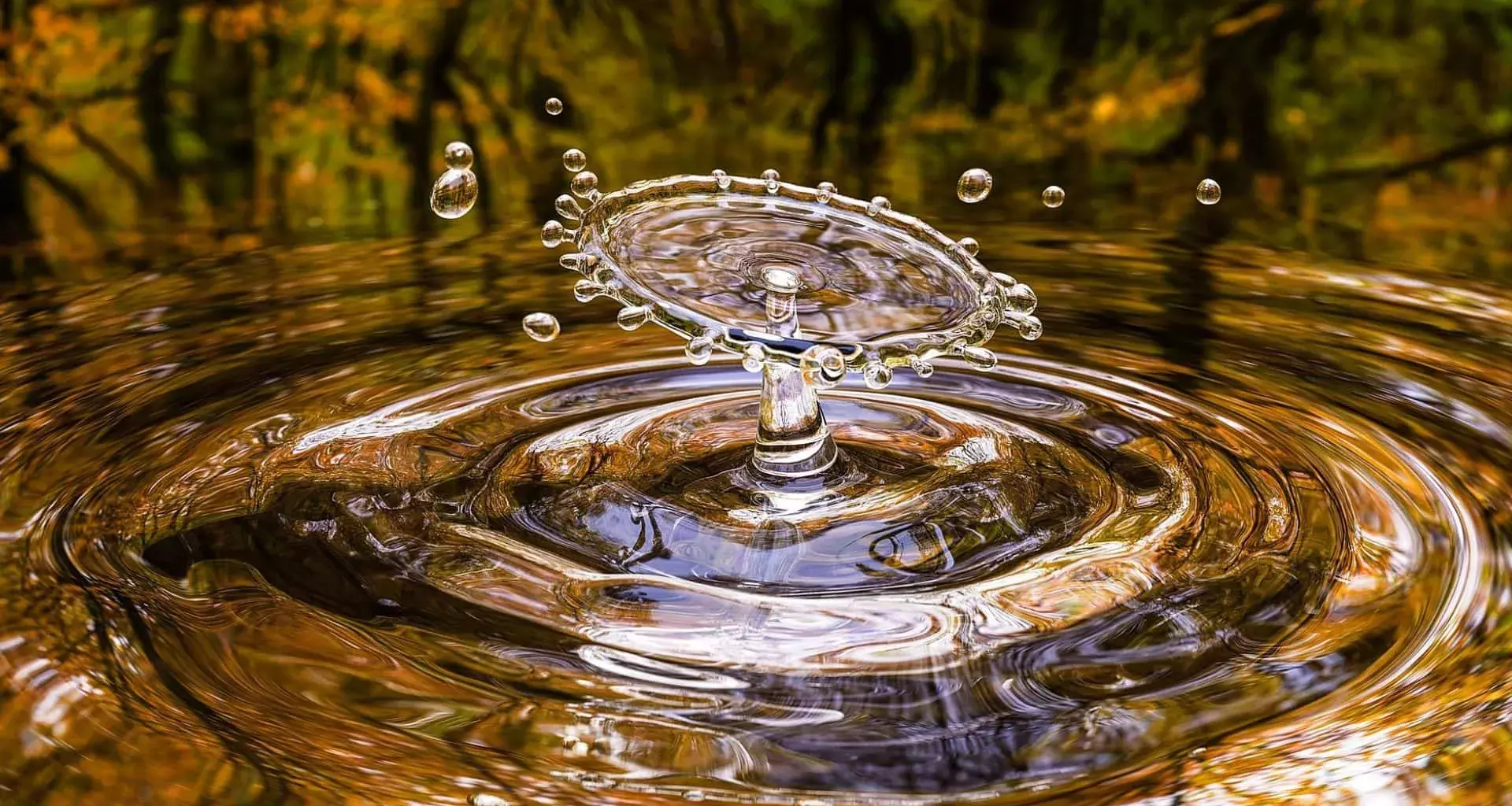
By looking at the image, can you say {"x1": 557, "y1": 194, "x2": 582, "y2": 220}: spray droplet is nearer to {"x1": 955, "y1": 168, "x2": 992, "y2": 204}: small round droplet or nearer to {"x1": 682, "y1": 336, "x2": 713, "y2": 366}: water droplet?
{"x1": 682, "y1": 336, "x2": 713, "y2": 366}: water droplet

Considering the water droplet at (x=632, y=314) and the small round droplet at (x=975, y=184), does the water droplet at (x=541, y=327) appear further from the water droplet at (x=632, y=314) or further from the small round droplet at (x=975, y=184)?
the small round droplet at (x=975, y=184)

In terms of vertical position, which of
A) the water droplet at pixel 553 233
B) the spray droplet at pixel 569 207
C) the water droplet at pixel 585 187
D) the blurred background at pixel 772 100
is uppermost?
the blurred background at pixel 772 100

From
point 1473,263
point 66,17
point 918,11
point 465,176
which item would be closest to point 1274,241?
point 1473,263

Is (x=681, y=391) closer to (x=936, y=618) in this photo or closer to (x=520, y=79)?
(x=936, y=618)

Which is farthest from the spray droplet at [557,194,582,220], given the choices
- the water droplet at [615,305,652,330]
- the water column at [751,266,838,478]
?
the water column at [751,266,838,478]

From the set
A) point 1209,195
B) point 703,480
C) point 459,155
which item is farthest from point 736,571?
point 1209,195

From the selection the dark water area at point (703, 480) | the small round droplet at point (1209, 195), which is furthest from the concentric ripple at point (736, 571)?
the small round droplet at point (1209, 195)

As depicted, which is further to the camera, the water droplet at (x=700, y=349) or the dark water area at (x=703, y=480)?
the water droplet at (x=700, y=349)
